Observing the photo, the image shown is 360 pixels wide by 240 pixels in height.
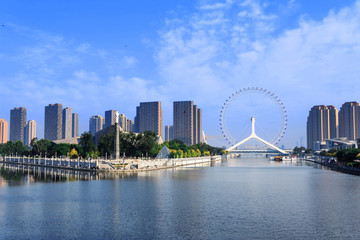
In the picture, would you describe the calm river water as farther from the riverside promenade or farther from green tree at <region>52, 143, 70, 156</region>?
green tree at <region>52, 143, 70, 156</region>

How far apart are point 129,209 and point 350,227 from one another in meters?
17.5

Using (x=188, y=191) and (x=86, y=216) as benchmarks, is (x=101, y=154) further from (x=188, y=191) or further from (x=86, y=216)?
(x=86, y=216)

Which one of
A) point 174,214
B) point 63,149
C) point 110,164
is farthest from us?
point 63,149

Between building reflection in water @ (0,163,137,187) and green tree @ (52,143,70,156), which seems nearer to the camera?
building reflection in water @ (0,163,137,187)

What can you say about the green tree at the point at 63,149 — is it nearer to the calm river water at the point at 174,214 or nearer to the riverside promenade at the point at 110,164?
the riverside promenade at the point at 110,164

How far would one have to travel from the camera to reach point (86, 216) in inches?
1112

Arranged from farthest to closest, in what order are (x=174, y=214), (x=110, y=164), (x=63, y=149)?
1. (x=63, y=149)
2. (x=110, y=164)
3. (x=174, y=214)

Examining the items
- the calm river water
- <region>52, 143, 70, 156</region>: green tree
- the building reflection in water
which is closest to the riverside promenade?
the building reflection in water

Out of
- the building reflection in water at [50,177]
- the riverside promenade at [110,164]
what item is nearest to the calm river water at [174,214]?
the building reflection in water at [50,177]

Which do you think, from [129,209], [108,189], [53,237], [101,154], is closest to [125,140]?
[101,154]

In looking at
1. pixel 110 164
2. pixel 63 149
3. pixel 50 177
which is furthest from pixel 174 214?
pixel 63 149

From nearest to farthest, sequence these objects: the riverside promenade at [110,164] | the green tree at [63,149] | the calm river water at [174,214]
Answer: the calm river water at [174,214]
the riverside promenade at [110,164]
the green tree at [63,149]

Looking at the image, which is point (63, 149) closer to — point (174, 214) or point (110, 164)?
point (110, 164)

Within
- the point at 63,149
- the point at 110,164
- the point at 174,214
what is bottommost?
the point at 174,214
